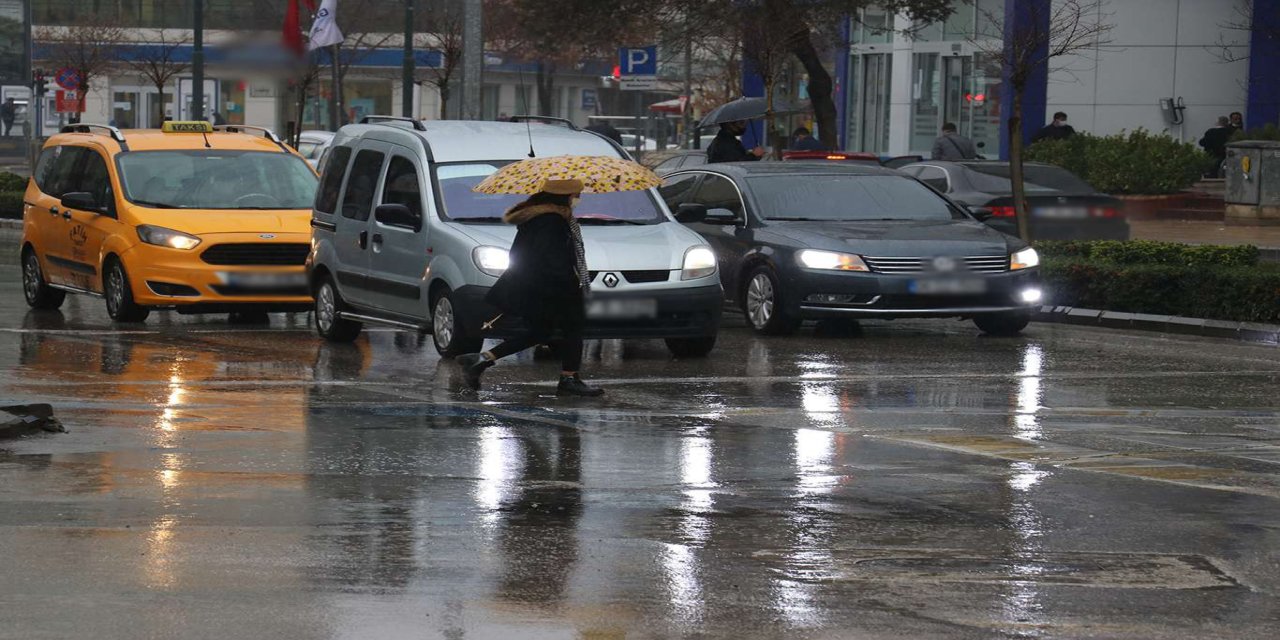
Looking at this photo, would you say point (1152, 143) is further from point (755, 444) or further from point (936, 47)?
point (755, 444)

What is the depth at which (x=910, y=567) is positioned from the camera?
7.14m

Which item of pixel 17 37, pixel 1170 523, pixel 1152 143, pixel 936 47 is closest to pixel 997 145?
pixel 936 47

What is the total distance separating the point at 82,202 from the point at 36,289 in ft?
5.85

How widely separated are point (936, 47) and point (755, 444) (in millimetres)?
38146

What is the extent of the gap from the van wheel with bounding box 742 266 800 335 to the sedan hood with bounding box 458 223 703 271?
1992 mm

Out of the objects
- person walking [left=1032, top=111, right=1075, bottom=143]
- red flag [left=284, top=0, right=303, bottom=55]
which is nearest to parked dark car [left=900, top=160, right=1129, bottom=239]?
person walking [left=1032, top=111, right=1075, bottom=143]

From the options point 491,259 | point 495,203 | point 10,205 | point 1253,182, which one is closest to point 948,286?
point 495,203

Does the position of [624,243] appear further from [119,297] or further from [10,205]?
[10,205]

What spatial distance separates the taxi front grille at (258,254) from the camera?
1659cm

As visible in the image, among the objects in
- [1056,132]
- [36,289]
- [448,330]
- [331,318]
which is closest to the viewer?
[448,330]

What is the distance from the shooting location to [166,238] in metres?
16.7

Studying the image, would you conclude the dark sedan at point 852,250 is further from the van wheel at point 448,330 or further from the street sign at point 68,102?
the street sign at point 68,102

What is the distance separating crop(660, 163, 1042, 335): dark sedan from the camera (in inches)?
634

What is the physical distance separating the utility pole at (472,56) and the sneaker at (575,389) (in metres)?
13.8
